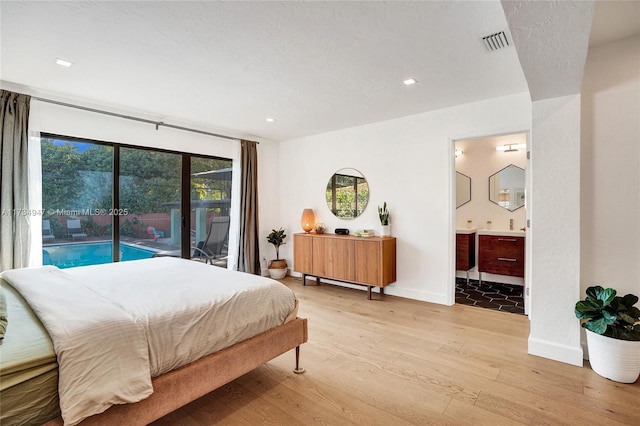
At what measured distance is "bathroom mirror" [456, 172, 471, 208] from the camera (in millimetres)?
5102

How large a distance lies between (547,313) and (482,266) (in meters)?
2.18

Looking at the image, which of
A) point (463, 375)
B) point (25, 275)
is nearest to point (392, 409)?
point (463, 375)

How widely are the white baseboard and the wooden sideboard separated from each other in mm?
1699

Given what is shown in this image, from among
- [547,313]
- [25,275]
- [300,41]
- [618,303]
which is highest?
[300,41]

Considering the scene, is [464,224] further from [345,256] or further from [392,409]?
[392,409]

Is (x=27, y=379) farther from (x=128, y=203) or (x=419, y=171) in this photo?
(x=419, y=171)

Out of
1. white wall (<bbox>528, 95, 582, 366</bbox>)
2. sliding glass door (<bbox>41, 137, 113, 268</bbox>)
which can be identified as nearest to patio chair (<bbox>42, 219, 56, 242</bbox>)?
sliding glass door (<bbox>41, 137, 113, 268</bbox>)

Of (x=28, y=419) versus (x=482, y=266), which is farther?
(x=482, y=266)

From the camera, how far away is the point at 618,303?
82.3 inches

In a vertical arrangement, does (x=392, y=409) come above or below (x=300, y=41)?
below

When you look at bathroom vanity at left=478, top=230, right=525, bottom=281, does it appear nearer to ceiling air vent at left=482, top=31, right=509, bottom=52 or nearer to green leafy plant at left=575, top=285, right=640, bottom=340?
green leafy plant at left=575, top=285, right=640, bottom=340

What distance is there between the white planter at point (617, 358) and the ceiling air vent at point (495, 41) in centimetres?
215

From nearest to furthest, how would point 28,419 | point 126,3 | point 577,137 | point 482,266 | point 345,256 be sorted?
point 28,419, point 126,3, point 577,137, point 345,256, point 482,266

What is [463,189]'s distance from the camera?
5156 mm
